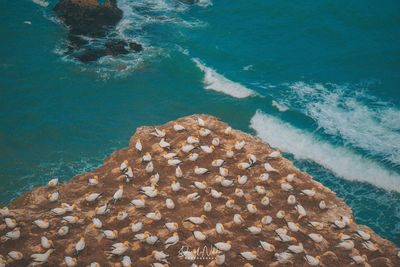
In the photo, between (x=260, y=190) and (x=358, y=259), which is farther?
(x=260, y=190)

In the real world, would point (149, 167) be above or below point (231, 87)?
above

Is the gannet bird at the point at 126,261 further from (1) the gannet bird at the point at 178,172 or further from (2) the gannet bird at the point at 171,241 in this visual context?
(1) the gannet bird at the point at 178,172

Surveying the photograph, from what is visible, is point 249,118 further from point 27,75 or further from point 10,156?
point 27,75

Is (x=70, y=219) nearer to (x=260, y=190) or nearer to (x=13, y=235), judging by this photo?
(x=13, y=235)

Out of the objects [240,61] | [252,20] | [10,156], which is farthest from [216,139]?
[252,20]

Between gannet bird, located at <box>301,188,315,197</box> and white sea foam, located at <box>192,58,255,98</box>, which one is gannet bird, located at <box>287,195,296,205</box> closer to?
gannet bird, located at <box>301,188,315,197</box>

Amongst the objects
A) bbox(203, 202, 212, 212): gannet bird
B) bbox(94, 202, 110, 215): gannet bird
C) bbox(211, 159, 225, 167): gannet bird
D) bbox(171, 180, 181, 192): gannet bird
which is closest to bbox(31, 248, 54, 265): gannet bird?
bbox(94, 202, 110, 215): gannet bird

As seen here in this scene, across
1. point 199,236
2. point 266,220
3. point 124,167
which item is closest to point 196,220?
point 199,236
